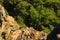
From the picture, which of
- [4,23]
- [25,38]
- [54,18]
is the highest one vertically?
[4,23]

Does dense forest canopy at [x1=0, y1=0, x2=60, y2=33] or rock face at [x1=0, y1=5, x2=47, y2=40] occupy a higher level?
rock face at [x1=0, y1=5, x2=47, y2=40]

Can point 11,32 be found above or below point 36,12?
above

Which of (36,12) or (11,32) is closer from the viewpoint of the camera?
(11,32)

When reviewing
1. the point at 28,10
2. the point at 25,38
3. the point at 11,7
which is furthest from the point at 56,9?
the point at 25,38

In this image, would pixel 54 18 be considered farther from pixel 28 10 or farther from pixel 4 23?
pixel 4 23

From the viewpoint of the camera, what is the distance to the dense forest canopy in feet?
76.5

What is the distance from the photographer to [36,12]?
2450 cm

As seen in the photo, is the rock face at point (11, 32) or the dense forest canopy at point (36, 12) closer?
the rock face at point (11, 32)

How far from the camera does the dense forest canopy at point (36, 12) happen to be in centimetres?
2332

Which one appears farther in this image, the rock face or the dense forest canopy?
the dense forest canopy

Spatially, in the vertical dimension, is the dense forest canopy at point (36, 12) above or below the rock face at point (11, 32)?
below

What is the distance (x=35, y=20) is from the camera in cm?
2352

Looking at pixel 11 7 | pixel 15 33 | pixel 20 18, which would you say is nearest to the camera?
pixel 15 33

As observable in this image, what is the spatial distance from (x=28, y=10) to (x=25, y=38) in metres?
13.3
